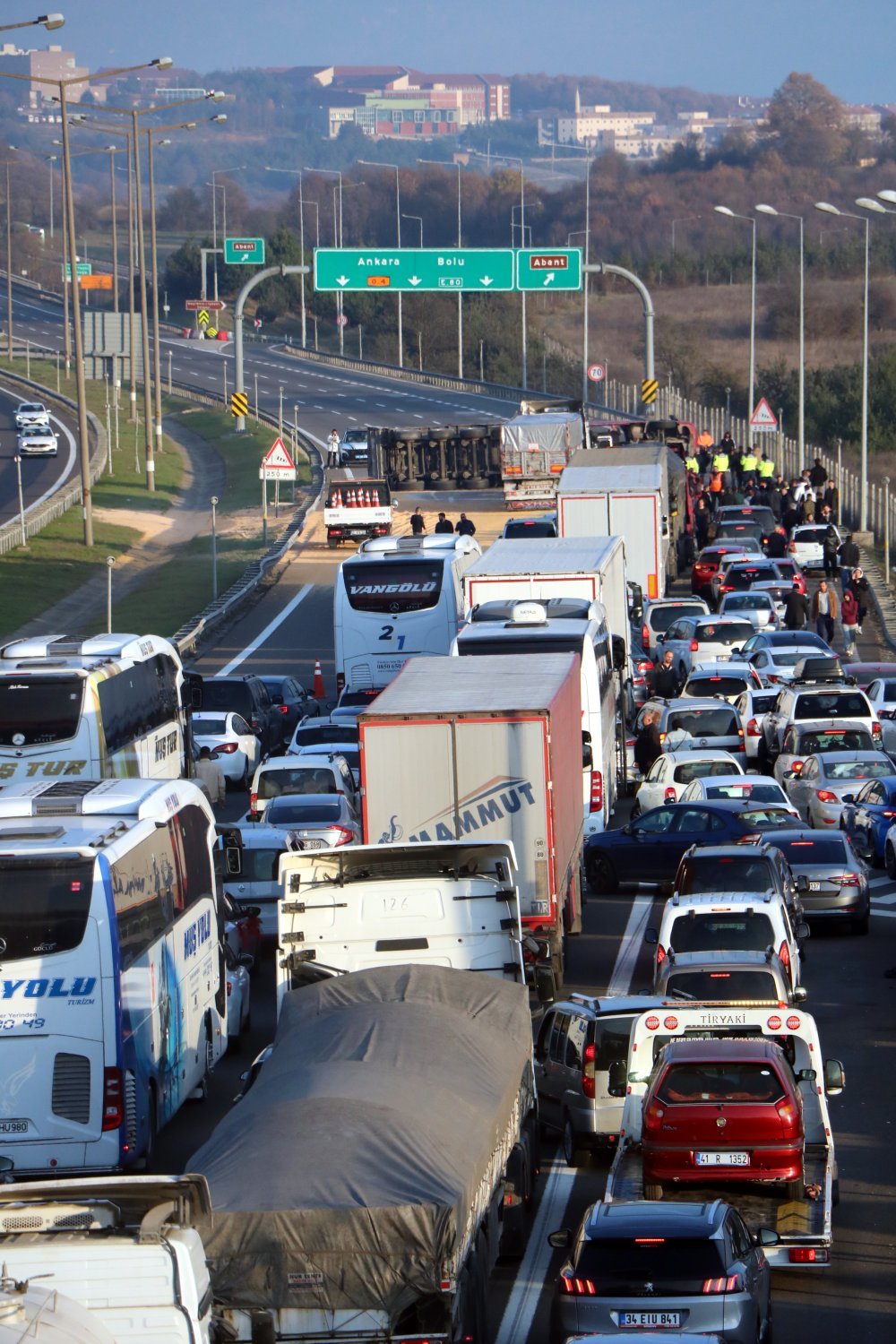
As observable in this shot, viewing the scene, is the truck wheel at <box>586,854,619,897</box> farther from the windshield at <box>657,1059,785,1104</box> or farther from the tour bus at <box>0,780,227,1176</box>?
the windshield at <box>657,1059,785,1104</box>

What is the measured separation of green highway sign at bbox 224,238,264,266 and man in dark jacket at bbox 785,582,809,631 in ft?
166

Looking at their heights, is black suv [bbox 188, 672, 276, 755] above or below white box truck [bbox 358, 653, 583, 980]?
below

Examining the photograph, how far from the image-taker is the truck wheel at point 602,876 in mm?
25516

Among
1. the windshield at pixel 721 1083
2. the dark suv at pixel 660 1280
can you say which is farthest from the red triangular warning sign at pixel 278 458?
the dark suv at pixel 660 1280

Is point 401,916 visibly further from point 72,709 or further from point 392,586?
point 392,586

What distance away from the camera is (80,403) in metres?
61.4

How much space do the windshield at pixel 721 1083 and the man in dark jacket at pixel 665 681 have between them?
23969mm

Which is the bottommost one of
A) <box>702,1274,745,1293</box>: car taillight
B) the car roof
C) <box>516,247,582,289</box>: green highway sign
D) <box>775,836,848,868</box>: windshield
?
<box>775,836,848,868</box>: windshield

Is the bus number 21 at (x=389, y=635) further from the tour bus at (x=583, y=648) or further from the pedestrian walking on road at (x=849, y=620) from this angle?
the pedestrian walking on road at (x=849, y=620)

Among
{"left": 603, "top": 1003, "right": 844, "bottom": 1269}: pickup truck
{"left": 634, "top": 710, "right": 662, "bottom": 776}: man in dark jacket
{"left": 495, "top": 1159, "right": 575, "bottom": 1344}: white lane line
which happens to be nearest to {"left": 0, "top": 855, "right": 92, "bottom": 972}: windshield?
{"left": 495, "top": 1159, "right": 575, "bottom": 1344}: white lane line

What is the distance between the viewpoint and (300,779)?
2844 cm

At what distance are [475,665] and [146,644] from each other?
542 cm

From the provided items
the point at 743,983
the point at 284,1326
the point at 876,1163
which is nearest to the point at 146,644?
the point at 743,983

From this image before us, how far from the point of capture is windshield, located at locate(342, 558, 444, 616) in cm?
3619
